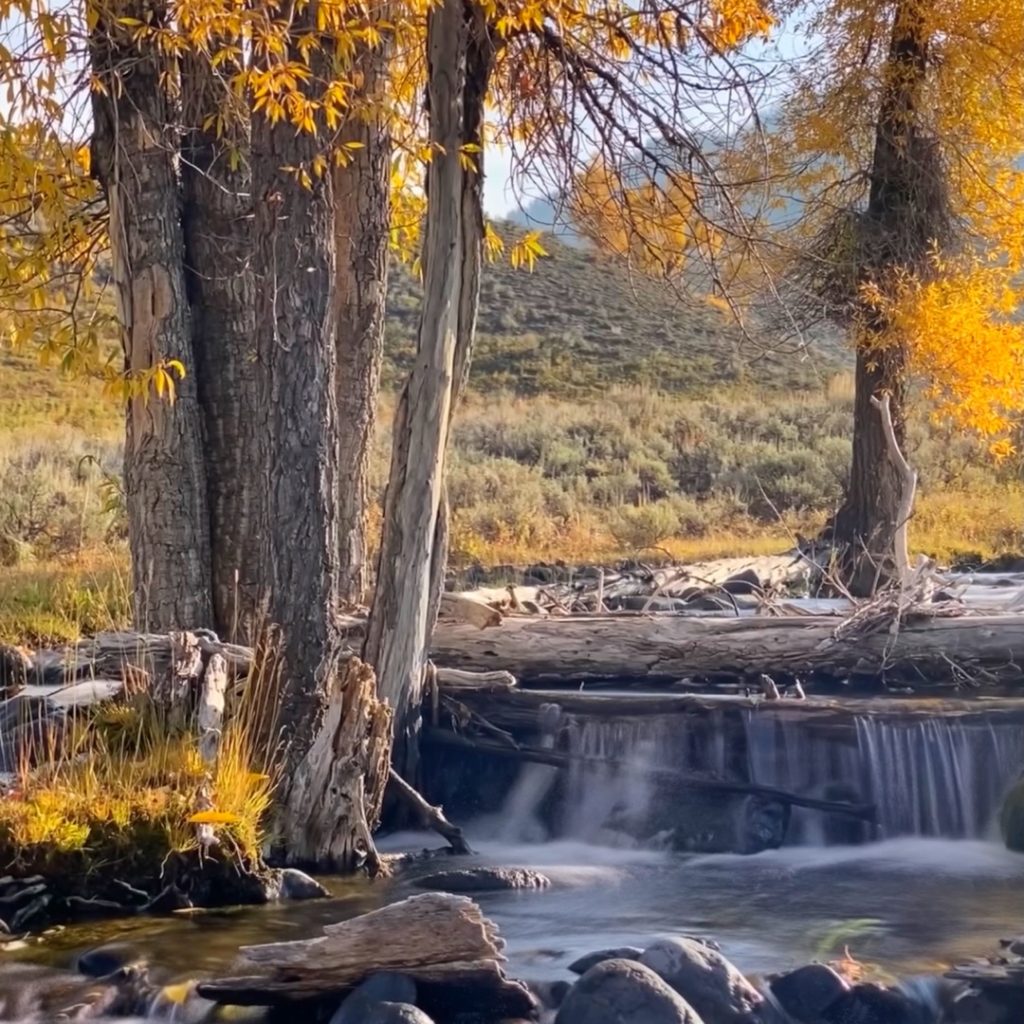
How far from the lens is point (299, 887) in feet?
25.5

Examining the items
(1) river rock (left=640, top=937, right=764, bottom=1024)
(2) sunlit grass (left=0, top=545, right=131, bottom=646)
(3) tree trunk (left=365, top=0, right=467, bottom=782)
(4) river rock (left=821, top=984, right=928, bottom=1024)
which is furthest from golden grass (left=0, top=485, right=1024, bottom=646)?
(4) river rock (left=821, top=984, right=928, bottom=1024)

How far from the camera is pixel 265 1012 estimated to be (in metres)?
6.49

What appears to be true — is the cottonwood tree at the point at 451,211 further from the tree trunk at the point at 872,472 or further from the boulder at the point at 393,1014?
the tree trunk at the point at 872,472

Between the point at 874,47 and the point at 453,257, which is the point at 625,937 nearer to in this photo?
the point at 453,257

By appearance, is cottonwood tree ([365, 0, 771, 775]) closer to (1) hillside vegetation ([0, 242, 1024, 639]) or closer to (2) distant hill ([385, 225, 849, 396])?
(1) hillside vegetation ([0, 242, 1024, 639])

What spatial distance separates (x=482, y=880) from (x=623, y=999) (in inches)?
88.3

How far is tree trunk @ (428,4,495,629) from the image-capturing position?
360 inches

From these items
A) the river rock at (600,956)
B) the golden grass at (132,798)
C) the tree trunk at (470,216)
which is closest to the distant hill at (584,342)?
the tree trunk at (470,216)

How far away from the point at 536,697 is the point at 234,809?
120 inches

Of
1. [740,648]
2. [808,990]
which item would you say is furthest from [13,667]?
[808,990]

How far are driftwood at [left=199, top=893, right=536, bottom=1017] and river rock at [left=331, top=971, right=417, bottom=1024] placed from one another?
0.14 ft

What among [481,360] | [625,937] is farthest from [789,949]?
[481,360]

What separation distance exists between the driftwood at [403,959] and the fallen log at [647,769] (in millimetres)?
3461

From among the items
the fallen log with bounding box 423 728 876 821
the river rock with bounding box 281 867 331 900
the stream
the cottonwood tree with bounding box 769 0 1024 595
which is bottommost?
the stream
